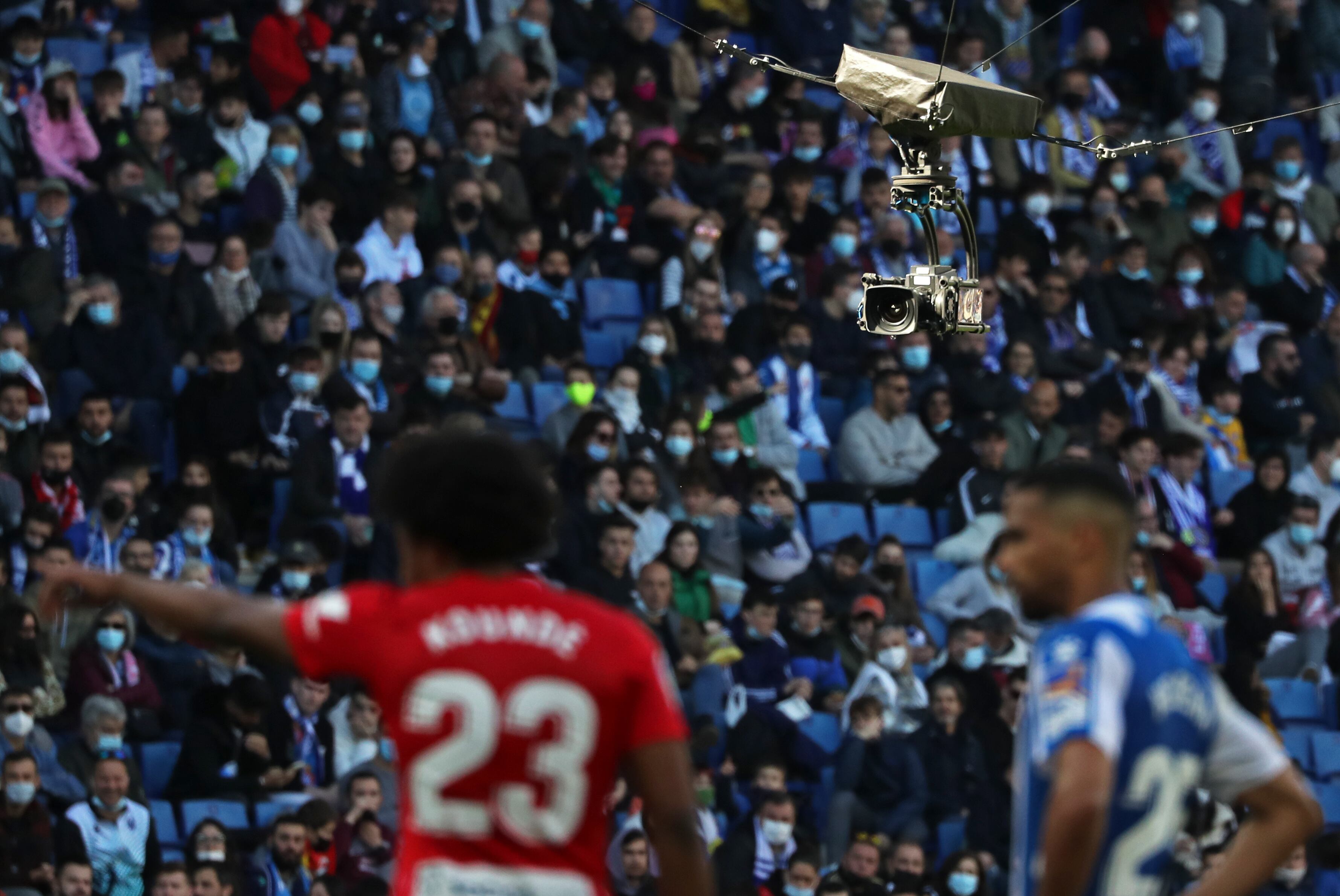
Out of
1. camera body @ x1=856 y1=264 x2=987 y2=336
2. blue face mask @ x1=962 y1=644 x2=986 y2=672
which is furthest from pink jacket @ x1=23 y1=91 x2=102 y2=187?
camera body @ x1=856 y1=264 x2=987 y2=336

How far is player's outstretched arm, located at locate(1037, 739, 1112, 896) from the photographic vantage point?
3.71 m

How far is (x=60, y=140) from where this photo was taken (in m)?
12.9

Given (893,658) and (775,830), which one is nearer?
(775,830)

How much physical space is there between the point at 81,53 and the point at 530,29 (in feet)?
9.97

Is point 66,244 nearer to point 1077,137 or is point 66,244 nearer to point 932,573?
point 932,573

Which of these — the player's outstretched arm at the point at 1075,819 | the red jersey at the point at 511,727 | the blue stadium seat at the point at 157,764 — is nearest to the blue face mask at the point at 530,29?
the blue stadium seat at the point at 157,764

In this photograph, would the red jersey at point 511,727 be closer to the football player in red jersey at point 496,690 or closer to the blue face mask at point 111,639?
the football player in red jersey at point 496,690

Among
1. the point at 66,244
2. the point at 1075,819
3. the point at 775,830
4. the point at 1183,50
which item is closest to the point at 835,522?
the point at 775,830

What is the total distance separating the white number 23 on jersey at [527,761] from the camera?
362 centimetres

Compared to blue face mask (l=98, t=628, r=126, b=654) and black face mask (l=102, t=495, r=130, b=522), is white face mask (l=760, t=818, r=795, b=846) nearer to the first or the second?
blue face mask (l=98, t=628, r=126, b=654)

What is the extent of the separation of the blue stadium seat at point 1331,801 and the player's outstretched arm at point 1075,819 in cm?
955

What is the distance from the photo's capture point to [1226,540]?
14.3 meters

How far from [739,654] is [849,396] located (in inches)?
118

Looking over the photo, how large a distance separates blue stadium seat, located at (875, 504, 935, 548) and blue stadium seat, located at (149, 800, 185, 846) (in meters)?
4.85
